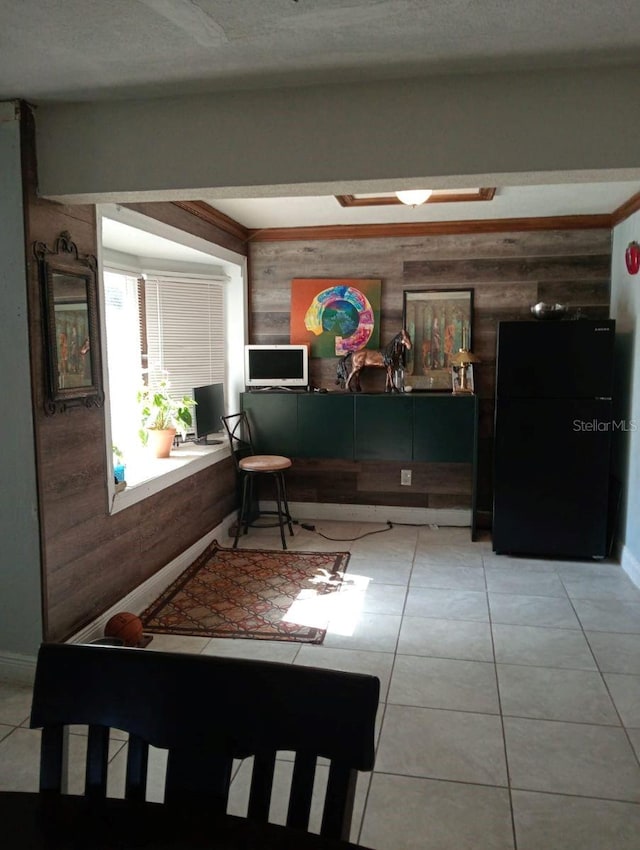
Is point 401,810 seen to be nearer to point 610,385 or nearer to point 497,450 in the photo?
point 497,450

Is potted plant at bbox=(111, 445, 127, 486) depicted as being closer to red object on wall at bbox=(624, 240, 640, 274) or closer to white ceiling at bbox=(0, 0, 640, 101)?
white ceiling at bbox=(0, 0, 640, 101)

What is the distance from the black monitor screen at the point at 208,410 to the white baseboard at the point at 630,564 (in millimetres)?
2909

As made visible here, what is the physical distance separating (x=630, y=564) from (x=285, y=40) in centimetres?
355

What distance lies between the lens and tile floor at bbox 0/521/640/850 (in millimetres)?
1983

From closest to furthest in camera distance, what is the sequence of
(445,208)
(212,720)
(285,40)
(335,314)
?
(212,720)
(285,40)
(445,208)
(335,314)

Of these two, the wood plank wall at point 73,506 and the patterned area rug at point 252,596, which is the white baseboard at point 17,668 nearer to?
the wood plank wall at point 73,506

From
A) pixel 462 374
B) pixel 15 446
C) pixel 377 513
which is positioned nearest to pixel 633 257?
pixel 462 374

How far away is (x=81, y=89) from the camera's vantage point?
2.38 meters

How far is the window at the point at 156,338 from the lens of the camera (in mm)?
4254

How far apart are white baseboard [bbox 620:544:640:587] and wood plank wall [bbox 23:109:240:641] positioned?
2.88m

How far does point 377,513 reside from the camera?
527cm

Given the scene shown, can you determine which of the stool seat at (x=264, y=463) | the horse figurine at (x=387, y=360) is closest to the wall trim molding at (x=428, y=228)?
the horse figurine at (x=387, y=360)

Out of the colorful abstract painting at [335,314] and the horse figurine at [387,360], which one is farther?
the colorful abstract painting at [335,314]

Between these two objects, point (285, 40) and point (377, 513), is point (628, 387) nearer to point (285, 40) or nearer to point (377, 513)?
point (377, 513)
